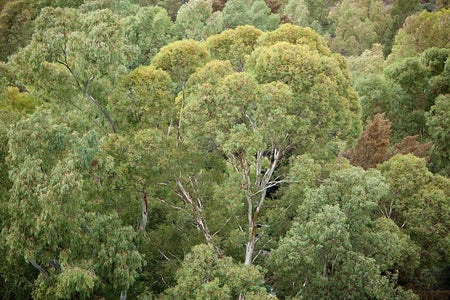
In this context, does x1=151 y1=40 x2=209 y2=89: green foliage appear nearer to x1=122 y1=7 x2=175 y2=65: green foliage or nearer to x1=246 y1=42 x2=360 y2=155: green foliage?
x1=246 y1=42 x2=360 y2=155: green foliage

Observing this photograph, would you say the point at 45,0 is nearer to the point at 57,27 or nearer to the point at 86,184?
the point at 57,27

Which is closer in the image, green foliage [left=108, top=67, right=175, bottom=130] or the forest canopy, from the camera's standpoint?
the forest canopy

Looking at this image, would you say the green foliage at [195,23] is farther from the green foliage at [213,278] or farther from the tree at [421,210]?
the green foliage at [213,278]

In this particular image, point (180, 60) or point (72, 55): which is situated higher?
point (72, 55)

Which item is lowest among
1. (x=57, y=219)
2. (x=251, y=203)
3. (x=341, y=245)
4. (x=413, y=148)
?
(x=413, y=148)

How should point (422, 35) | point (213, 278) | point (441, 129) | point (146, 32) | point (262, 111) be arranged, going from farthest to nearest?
point (146, 32)
point (422, 35)
point (441, 129)
point (262, 111)
point (213, 278)

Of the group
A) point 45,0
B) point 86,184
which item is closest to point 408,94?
point 86,184

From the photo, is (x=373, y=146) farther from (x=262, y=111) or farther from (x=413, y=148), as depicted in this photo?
(x=262, y=111)

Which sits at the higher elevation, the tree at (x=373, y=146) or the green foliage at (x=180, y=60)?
the green foliage at (x=180, y=60)

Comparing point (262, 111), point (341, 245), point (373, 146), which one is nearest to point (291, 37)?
point (262, 111)

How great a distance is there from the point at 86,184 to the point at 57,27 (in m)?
6.45

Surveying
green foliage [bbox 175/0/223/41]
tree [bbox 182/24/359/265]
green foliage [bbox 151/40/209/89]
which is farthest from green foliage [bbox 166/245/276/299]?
green foliage [bbox 175/0/223/41]

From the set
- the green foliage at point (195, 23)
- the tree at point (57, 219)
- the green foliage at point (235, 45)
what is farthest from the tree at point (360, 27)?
the tree at point (57, 219)

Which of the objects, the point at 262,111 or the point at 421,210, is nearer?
the point at 262,111
